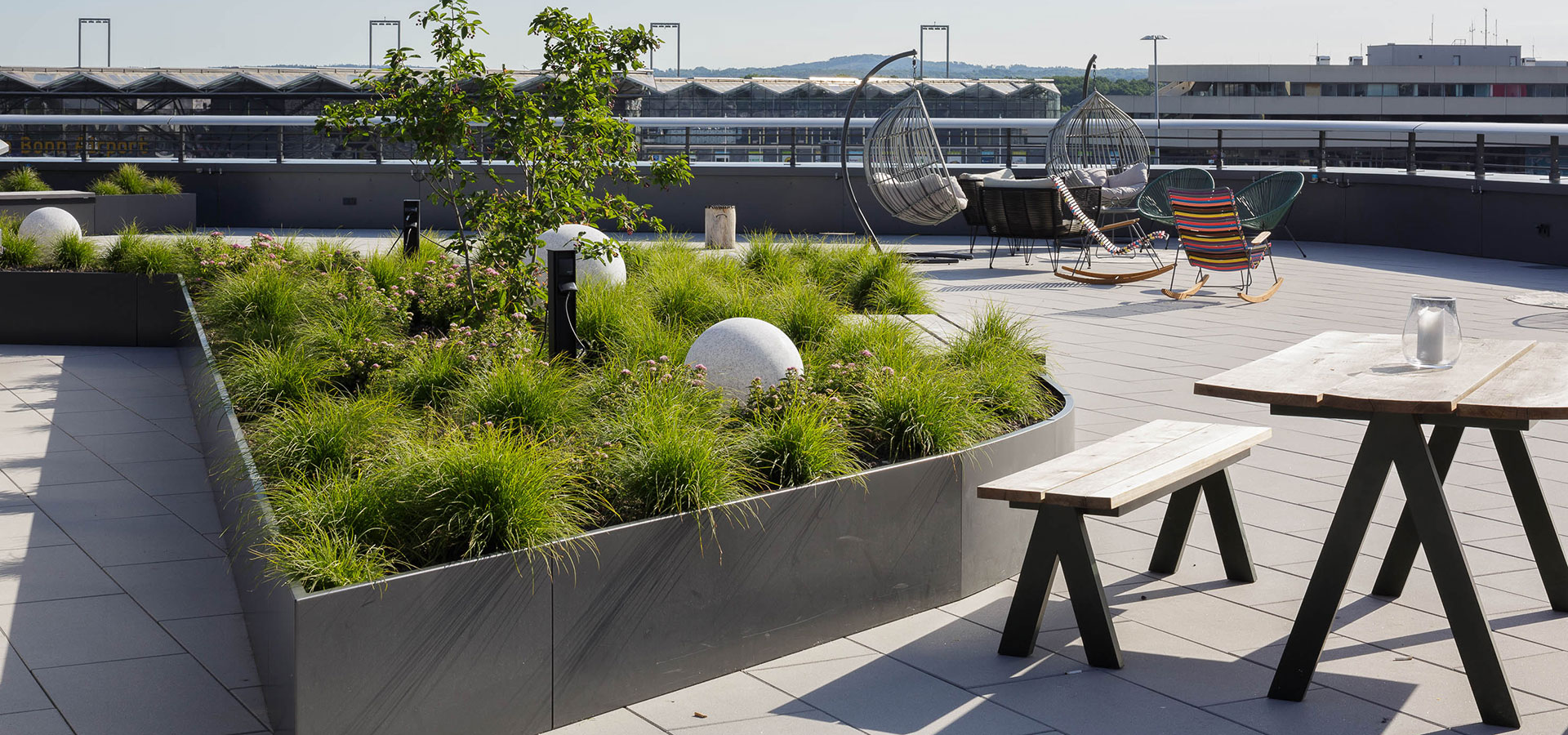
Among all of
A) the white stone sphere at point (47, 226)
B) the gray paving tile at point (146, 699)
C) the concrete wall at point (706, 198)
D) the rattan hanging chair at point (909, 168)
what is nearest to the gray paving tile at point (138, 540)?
the gray paving tile at point (146, 699)

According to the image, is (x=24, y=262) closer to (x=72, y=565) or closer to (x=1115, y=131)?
(x=72, y=565)

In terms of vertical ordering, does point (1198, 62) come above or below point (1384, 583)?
above

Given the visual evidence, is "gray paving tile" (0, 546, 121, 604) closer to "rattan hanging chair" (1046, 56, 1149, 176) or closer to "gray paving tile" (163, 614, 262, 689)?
"gray paving tile" (163, 614, 262, 689)

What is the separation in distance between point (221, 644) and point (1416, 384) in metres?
3.05

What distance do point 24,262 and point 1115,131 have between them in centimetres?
1034

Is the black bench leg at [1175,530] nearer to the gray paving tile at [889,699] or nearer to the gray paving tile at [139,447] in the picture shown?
the gray paving tile at [889,699]

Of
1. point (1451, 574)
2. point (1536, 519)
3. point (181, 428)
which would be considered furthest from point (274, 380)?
point (1536, 519)

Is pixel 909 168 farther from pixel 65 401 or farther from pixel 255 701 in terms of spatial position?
pixel 255 701

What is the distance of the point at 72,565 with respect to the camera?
4.17m

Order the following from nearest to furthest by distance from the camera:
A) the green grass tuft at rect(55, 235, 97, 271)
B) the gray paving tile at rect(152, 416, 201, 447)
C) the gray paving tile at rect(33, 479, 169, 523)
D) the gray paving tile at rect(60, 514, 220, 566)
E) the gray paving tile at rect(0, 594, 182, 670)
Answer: the gray paving tile at rect(0, 594, 182, 670) < the gray paving tile at rect(60, 514, 220, 566) < the gray paving tile at rect(33, 479, 169, 523) < the gray paving tile at rect(152, 416, 201, 447) < the green grass tuft at rect(55, 235, 97, 271)

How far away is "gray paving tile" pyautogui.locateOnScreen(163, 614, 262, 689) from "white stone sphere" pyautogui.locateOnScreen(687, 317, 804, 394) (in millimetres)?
1602

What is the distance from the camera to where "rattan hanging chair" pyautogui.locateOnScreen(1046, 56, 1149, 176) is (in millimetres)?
14008

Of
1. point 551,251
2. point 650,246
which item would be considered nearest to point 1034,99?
point 650,246

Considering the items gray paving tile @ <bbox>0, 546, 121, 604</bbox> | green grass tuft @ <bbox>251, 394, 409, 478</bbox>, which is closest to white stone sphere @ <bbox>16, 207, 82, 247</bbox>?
gray paving tile @ <bbox>0, 546, 121, 604</bbox>
